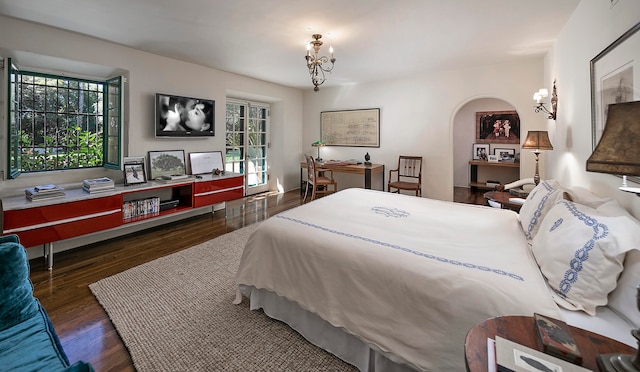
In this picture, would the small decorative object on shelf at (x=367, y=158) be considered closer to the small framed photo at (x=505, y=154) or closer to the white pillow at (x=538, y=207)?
the small framed photo at (x=505, y=154)

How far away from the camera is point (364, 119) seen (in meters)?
6.03

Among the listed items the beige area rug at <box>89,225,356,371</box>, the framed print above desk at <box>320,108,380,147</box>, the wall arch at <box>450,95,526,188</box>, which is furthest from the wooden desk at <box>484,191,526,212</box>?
the wall arch at <box>450,95,526,188</box>

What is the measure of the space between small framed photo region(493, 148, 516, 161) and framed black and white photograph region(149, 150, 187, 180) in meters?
6.80

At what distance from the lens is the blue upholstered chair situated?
1.11 meters

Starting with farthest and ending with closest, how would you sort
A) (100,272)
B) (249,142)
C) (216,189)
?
1. (249,142)
2. (216,189)
3. (100,272)

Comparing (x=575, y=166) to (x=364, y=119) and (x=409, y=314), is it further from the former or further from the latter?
(x=364, y=119)

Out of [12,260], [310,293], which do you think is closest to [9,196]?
[12,260]

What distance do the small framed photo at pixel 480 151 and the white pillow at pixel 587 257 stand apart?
20.3 ft

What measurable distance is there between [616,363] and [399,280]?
80cm

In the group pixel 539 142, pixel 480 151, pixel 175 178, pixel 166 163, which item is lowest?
pixel 175 178

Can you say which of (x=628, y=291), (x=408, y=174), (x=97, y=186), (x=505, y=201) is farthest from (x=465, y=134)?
(x=97, y=186)

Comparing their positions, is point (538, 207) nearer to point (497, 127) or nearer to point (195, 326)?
point (195, 326)

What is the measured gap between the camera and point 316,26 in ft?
9.98

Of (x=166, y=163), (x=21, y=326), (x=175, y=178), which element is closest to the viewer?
(x=21, y=326)
